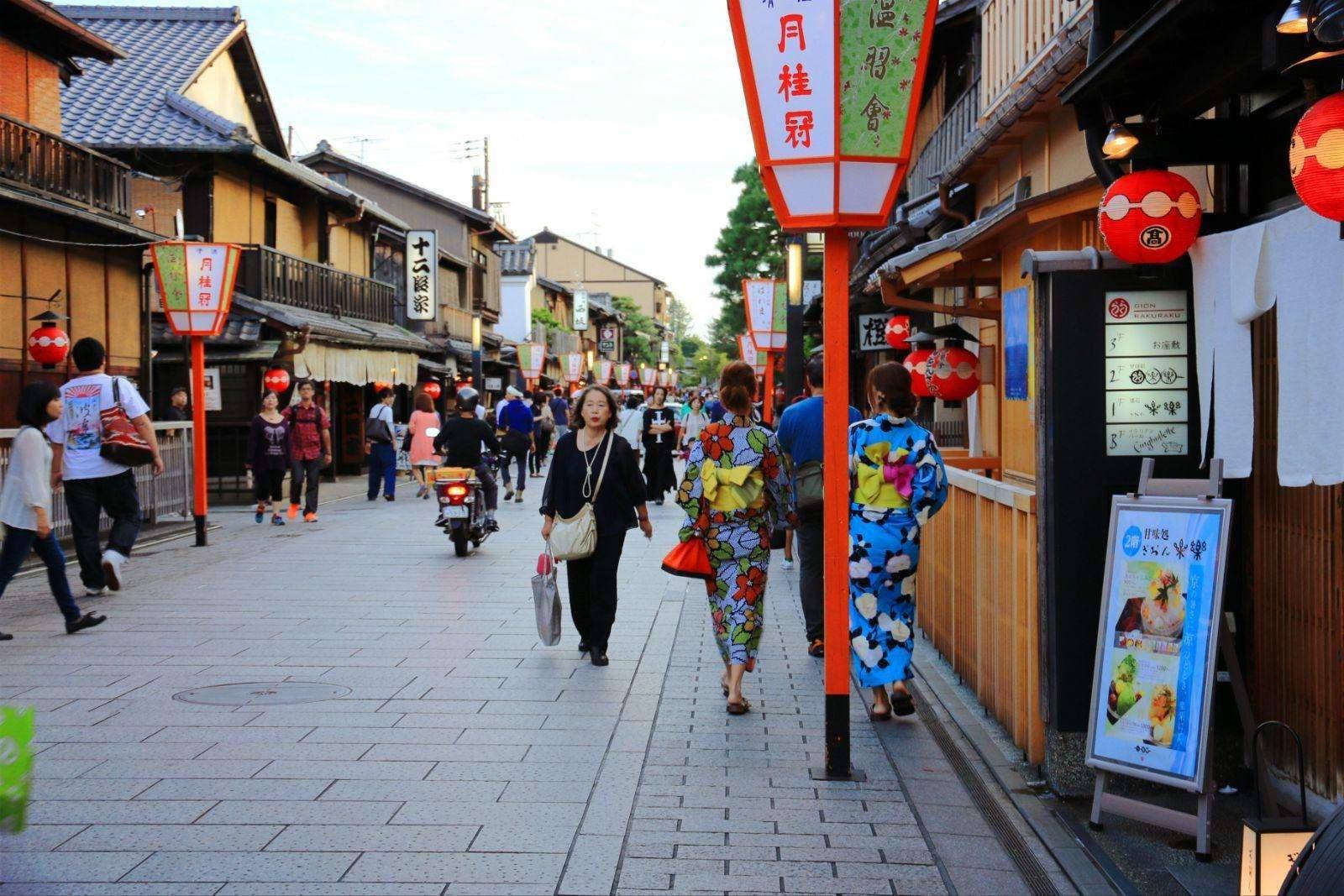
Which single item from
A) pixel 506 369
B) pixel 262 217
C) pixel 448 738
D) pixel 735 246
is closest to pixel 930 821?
pixel 448 738

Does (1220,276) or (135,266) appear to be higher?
(135,266)

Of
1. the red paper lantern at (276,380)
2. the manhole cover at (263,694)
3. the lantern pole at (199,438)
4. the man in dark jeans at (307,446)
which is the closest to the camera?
the manhole cover at (263,694)

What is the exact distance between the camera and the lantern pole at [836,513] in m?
5.99

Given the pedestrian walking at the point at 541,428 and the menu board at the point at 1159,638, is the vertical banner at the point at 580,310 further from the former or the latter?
the menu board at the point at 1159,638

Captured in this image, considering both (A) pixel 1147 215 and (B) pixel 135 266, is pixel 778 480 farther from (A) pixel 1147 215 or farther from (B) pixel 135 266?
(B) pixel 135 266

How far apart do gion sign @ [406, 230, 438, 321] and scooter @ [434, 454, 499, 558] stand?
904 inches

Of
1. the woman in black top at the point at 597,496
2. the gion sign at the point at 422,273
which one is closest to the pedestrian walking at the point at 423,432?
the woman in black top at the point at 597,496

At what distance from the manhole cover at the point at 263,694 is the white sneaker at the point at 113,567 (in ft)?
13.7

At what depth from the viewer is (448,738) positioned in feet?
21.5

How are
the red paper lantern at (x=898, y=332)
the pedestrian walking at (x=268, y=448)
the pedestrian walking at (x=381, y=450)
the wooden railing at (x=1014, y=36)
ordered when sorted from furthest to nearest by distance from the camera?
1. the pedestrian walking at (x=381, y=450)
2. the pedestrian walking at (x=268, y=448)
3. the red paper lantern at (x=898, y=332)
4. the wooden railing at (x=1014, y=36)

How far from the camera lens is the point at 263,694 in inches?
295

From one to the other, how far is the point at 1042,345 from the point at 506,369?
49.8m

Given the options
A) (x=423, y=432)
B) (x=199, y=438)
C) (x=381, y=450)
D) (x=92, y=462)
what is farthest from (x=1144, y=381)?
(x=381, y=450)

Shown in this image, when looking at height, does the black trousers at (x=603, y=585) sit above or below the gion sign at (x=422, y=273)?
below
